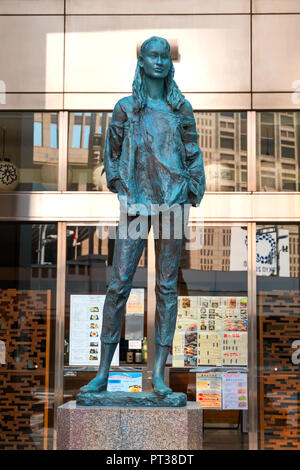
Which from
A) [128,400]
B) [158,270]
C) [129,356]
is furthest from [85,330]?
[128,400]

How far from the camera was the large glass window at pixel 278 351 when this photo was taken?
11.1 metres

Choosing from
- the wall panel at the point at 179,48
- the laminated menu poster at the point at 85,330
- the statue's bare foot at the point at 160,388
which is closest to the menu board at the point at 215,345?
the laminated menu poster at the point at 85,330

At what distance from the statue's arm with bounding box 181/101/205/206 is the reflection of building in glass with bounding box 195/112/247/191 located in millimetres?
4684

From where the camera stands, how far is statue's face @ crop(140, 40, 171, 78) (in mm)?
6715

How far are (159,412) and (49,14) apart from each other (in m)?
7.18

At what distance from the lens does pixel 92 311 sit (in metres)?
11.2

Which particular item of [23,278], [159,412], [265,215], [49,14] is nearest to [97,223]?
[23,278]

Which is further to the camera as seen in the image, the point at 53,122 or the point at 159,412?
the point at 53,122

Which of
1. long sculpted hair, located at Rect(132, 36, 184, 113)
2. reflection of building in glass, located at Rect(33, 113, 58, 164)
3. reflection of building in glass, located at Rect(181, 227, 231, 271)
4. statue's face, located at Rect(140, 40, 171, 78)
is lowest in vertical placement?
reflection of building in glass, located at Rect(181, 227, 231, 271)

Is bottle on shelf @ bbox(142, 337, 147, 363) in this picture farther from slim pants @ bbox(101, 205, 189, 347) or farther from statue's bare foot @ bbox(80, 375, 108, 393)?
statue's bare foot @ bbox(80, 375, 108, 393)

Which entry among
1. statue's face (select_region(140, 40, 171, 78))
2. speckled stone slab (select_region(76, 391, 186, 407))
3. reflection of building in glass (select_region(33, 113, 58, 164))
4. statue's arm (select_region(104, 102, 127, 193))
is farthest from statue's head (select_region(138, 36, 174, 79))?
reflection of building in glass (select_region(33, 113, 58, 164))

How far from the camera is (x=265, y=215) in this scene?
11312 millimetres

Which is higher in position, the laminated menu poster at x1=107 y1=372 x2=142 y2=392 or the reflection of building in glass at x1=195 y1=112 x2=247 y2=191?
the reflection of building in glass at x1=195 y1=112 x2=247 y2=191

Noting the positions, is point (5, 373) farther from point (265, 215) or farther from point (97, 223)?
point (265, 215)
